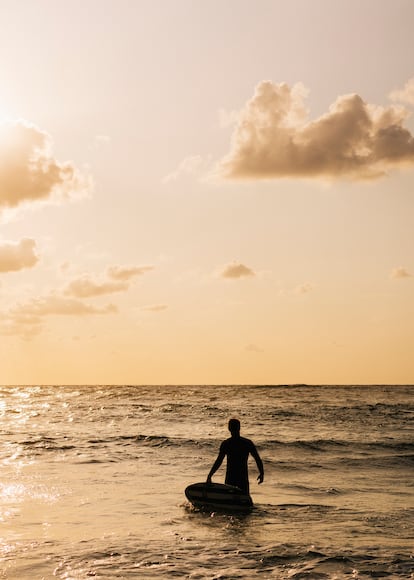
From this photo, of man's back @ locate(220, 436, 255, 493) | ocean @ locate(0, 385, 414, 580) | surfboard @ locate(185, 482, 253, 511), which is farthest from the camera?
man's back @ locate(220, 436, 255, 493)

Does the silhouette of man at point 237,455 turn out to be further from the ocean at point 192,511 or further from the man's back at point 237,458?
the ocean at point 192,511

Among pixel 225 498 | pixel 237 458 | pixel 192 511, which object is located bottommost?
pixel 192 511

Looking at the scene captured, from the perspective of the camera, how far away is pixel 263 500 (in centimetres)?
1617


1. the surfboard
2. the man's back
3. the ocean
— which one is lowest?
the ocean

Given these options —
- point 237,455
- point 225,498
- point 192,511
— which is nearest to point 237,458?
point 237,455

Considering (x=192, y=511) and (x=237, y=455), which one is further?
(x=192, y=511)

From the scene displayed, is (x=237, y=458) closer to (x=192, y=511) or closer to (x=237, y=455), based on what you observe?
(x=237, y=455)

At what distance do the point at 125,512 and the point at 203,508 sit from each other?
68.9 inches

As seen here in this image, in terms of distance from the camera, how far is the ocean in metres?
10.1

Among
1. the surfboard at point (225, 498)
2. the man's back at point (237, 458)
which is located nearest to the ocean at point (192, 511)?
the surfboard at point (225, 498)

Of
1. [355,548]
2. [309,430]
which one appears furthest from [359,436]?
[355,548]

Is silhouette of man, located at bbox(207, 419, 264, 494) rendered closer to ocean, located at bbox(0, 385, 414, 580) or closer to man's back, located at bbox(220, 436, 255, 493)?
man's back, located at bbox(220, 436, 255, 493)

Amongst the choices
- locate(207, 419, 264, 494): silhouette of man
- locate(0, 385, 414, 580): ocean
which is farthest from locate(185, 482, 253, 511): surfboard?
locate(0, 385, 414, 580): ocean

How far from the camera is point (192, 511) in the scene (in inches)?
563
